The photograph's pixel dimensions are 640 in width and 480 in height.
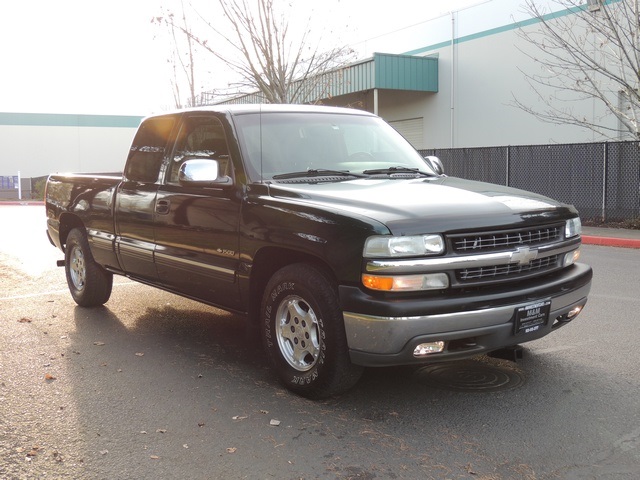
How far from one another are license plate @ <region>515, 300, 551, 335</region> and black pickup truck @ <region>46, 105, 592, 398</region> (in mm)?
12

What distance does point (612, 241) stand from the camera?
12609mm

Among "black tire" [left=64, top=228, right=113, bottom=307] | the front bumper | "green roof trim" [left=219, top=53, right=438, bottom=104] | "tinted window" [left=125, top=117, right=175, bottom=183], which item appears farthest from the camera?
"green roof trim" [left=219, top=53, right=438, bottom=104]

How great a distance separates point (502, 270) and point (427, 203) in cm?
59

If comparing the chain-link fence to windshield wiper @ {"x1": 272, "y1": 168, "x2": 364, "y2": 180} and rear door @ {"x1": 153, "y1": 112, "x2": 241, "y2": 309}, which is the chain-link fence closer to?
windshield wiper @ {"x1": 272, "y1": 168, "x2": 364, "y2": 180}

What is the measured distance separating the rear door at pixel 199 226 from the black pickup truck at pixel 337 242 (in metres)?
0.01

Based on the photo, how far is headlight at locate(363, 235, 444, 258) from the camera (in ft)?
12.0

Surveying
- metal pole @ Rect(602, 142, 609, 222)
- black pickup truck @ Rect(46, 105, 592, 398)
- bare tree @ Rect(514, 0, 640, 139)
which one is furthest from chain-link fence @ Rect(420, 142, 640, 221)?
black pickup truck @ Rect(46, 105, 592, 398)

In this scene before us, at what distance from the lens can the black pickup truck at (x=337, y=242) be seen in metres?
3.71

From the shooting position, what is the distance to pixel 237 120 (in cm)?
505

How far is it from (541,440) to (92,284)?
16.0ft

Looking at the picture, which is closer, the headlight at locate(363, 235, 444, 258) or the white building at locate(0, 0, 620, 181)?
the headlight at locate(363, 235, 444, 258)

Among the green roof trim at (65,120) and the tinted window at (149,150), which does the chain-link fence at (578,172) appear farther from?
the green roof trim at (65,120)

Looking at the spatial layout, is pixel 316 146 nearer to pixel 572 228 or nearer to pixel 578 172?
pixel 572 228

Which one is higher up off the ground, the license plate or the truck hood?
the truck hood
